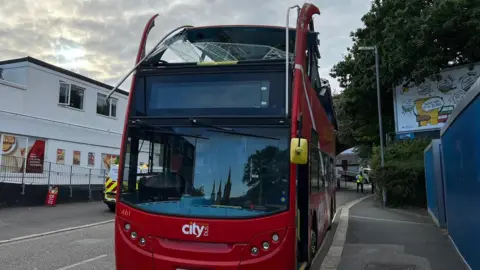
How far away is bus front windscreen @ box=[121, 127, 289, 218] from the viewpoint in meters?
5.32

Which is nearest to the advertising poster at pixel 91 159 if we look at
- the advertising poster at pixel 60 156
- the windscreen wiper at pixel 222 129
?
the advertising poster at pixel 60 156

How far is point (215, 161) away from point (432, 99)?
18.2 m

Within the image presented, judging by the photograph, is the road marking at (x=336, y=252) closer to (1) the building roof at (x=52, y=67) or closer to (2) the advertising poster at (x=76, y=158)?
(2) the advertising poster at (x=76, y=158)

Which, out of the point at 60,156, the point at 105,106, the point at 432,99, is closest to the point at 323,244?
the point at 432,99

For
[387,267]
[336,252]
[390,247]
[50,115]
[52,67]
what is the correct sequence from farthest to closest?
[50,115] < [52,67] < [390,247] < [336,252] < [387,267]

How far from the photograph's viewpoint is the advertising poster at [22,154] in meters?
19.1

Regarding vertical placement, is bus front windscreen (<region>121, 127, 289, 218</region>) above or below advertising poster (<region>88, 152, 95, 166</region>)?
below

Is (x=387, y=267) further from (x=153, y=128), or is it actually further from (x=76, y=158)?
(x=76, y=158)

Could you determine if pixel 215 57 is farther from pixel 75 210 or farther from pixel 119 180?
pixel 75 210

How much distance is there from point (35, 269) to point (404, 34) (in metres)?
17.7

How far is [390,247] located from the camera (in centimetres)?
921

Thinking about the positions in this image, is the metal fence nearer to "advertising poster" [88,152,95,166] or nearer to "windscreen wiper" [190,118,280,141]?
"advertising poster" [88,152,95,166]

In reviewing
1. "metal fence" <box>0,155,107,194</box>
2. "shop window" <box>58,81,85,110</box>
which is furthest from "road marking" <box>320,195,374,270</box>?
"shop window" <box>58,81,85,110</box>

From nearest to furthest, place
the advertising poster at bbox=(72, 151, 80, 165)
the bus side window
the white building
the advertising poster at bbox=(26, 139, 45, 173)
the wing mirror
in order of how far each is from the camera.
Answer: the wing mirror → the bus side window → the white building → the advertising poster at bbox=(26, 139, 45, 173) → the advertising poster at bbox=(72, 151, 80, 165)
